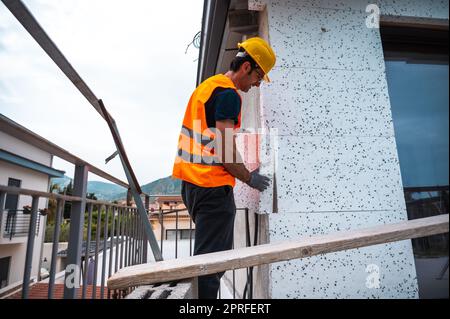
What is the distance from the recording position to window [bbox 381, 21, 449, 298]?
1832 millimetres

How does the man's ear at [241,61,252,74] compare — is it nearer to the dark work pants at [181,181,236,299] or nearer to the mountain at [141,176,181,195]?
the dark work pants at [181,181,236,299]

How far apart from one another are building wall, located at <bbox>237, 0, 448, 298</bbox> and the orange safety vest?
0.41 m

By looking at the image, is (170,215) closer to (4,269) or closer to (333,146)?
(4,269)

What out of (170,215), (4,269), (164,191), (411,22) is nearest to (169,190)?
(164,191)

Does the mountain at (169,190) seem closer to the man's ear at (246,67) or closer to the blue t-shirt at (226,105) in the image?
the blue t-shirt at (226,105)

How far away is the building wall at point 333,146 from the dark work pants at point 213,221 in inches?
13.1

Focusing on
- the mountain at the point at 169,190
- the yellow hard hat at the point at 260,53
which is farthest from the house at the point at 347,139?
the mountain at the point at 169,190

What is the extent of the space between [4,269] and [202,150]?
1486 centimetres

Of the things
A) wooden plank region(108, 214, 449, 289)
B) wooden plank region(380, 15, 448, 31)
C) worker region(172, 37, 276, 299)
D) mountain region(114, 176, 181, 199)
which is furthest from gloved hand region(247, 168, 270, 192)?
wooden plank region(380, 15, 448, 31)

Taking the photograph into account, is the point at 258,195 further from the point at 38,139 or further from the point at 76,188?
the point at 38,139

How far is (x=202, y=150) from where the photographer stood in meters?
1.58

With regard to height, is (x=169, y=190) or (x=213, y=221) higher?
(x=169, y=190)

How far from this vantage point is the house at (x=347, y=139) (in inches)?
67.9

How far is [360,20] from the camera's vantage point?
2070 millimetres
